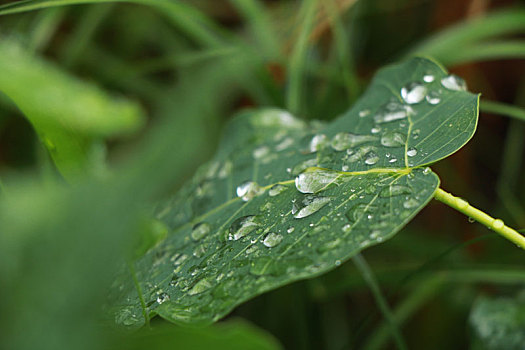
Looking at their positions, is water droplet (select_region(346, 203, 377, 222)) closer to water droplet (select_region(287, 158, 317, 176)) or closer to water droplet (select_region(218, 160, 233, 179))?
water droplet (select_region(287, 158, 317, 176))

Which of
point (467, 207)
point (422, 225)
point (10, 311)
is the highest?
point (10, 311)

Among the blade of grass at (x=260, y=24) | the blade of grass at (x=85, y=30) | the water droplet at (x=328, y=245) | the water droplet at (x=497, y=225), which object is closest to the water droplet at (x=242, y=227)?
the water droplet at (x=328, y=245)

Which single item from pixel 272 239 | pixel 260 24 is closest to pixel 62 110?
pixel 272 239

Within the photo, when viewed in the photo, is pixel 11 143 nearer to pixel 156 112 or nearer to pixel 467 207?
pixel 156 112

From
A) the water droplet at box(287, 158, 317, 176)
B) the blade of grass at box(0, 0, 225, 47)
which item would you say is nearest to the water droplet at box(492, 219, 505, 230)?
the water droplet at box(287, 158, 317, 176)

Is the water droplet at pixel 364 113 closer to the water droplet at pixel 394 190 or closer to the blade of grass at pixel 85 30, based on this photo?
the water droplet at pixel 394 190

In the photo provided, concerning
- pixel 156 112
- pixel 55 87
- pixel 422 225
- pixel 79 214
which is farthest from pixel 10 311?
pixel 422 225

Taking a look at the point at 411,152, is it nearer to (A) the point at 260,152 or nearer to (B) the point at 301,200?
(B) the point at 301,200
